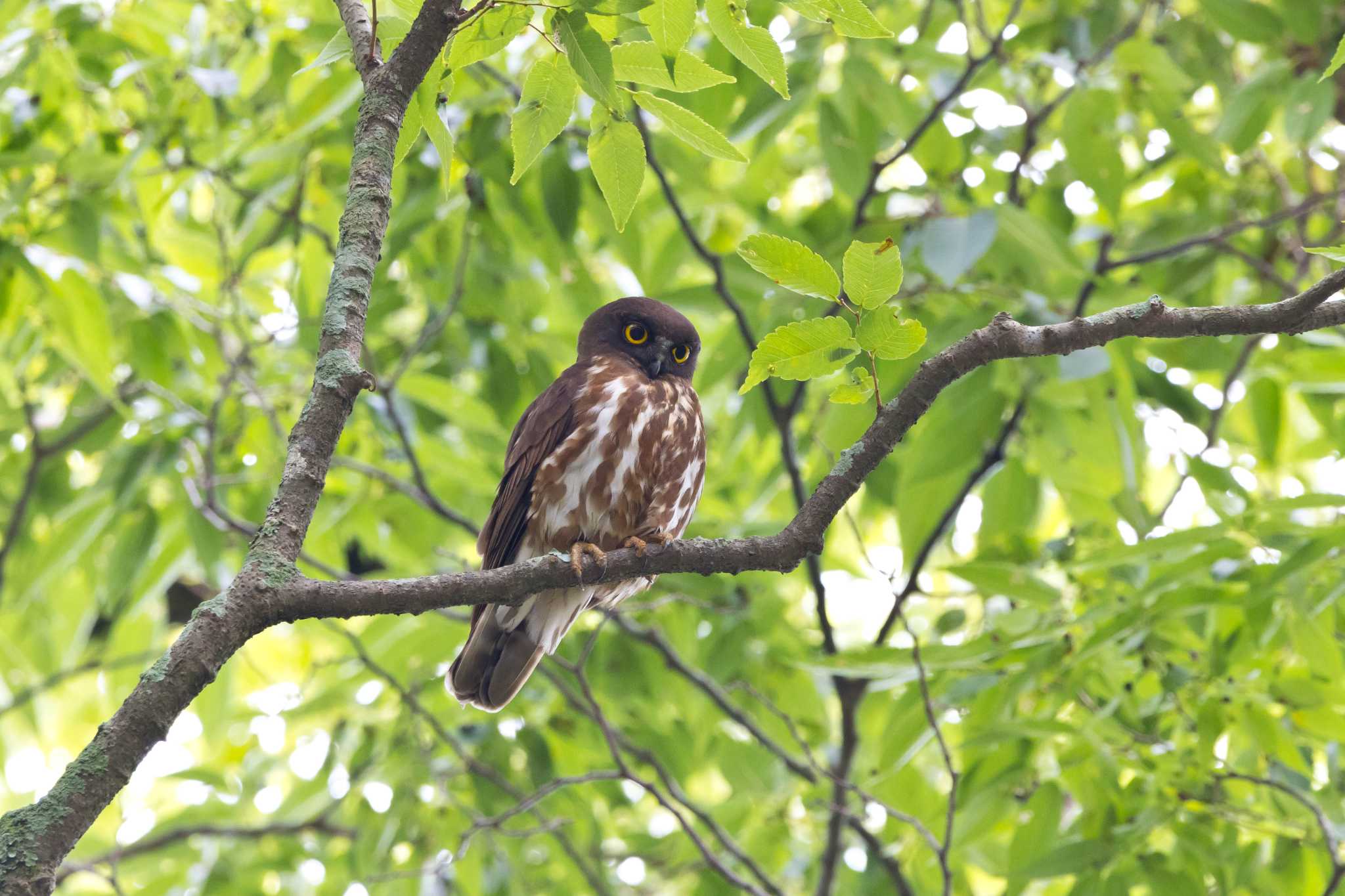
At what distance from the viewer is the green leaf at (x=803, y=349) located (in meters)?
2.20

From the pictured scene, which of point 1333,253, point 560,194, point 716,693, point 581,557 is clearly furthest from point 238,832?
point 1333,253

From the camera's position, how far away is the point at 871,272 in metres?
2.16

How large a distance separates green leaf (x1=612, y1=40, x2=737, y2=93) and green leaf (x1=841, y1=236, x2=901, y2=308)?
50cm

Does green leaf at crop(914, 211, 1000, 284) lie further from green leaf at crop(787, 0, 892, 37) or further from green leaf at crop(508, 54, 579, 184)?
green leaf at crop(508, 54, 579, 184)

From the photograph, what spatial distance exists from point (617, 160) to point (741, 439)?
3.04m

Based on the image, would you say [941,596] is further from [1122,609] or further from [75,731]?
[75,731]

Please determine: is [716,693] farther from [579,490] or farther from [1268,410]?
[1268,410]

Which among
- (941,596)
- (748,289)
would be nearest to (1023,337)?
(941,596)

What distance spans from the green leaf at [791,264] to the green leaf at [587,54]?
342 mm

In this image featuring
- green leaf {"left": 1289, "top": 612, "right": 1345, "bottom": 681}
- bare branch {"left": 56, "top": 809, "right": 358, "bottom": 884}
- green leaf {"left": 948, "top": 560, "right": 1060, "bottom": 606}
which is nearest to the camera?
green leaf {"left": 1289, "top": 612, "right": 1345, "bottom": 681}

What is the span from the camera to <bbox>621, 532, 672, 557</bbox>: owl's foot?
3.22 m

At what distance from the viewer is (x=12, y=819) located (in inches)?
68.3

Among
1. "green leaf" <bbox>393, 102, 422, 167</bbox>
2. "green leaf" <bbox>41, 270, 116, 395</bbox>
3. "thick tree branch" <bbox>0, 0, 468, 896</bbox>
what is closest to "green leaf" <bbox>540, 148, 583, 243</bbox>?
"green leaf" <bbox>41, 270, 116, 395</bbox>

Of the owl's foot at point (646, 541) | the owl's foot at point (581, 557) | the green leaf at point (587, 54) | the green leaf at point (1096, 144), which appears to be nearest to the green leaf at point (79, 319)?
the owl's foot at point (646, 541)
